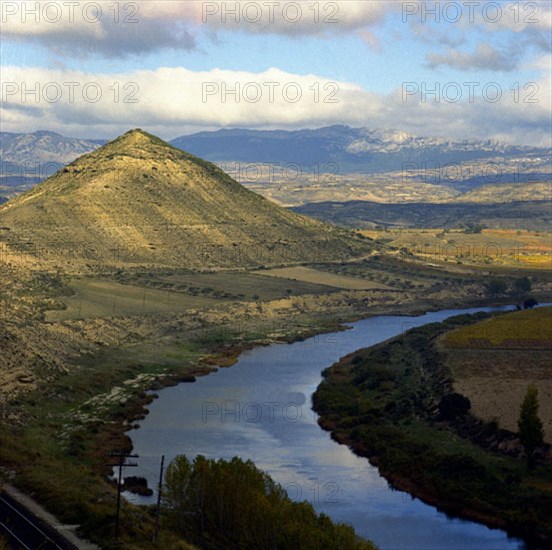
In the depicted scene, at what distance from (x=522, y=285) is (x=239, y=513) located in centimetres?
13838

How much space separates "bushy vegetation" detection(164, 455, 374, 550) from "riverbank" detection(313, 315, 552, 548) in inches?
572

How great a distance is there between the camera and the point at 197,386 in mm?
100625

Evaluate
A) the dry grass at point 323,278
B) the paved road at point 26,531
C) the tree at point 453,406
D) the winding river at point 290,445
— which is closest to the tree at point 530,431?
the winding river at point 290,445

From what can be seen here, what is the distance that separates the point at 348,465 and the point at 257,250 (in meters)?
124

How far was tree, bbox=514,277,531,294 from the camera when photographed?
18300 centimetres

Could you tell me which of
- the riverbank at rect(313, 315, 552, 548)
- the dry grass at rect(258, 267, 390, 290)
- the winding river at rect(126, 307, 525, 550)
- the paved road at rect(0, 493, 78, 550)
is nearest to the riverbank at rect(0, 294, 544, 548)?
the paved road at rect(0, 493, 78, 550)

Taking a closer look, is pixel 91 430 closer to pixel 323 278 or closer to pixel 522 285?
pixel 323 278

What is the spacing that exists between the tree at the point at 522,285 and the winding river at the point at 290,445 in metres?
74.2

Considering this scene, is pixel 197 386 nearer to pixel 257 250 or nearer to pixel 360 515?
pixel 360 515

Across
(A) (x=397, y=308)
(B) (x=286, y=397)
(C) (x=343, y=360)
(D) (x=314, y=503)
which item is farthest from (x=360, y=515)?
(A) (x=397, y=308)

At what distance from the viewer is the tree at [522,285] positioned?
600ft

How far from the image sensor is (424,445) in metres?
75.6

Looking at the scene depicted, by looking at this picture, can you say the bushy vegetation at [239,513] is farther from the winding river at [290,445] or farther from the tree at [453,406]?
the tree at [453,406]

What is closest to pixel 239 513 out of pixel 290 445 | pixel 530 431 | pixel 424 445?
pixel 290 445
